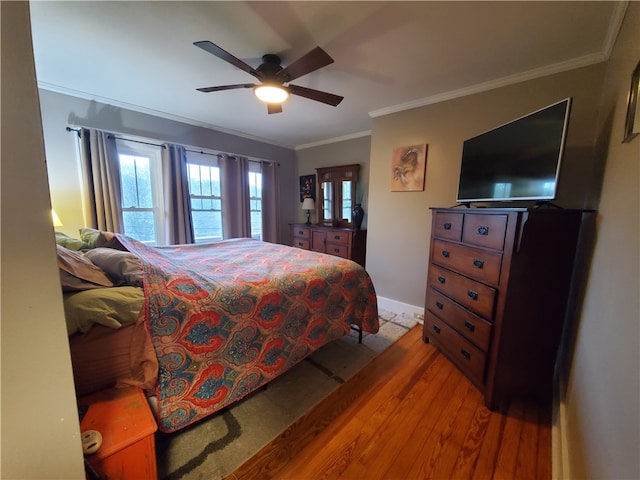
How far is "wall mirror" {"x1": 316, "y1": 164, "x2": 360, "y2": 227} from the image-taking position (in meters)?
3.77

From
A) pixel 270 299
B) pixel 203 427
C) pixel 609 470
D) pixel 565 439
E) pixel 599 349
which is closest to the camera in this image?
pixel 609 470

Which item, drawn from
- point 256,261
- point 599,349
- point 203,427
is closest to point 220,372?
point 203,427

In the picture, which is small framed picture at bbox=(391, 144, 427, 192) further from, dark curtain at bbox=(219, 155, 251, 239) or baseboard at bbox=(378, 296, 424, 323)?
dark curtain at bbox=(219, 155, 251, 239)

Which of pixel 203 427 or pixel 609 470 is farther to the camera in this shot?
pixel 203 427

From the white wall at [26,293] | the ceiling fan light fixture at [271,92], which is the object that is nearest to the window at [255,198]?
the ceiling fan light fixture at [271,92]

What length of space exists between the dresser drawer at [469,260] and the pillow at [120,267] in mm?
2010

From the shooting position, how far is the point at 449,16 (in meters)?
1.40

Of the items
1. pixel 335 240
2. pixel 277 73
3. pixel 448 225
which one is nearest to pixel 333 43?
pixel 277 73

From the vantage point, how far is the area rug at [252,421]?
1172 mm

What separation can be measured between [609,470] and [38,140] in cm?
180

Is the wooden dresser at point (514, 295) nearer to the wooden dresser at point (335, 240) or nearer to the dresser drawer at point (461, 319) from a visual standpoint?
the dresser drawer at point (461, 319)

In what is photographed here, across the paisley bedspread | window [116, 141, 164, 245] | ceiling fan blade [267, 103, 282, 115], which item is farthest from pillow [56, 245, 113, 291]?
window [116, 141, 164, 245]

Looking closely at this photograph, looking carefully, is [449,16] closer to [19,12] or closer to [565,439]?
[19,12]

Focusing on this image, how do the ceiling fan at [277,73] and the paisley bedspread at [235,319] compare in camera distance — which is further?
the ceiling fan at [277,73]
